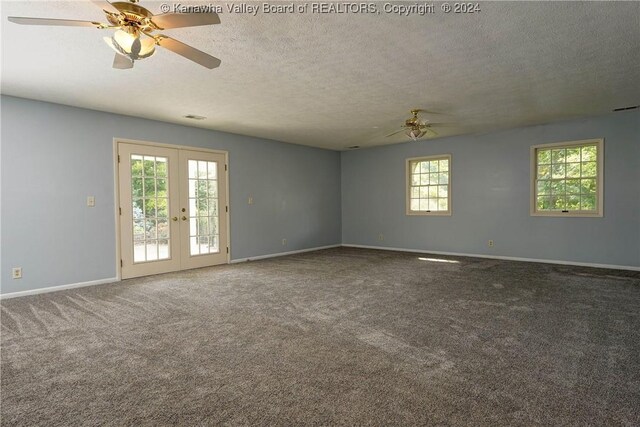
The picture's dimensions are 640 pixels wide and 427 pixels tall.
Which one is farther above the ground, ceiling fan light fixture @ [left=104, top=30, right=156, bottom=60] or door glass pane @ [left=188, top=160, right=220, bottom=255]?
ceiling fan light fixture @ [left=104, top=30, right=156, bottom=60]

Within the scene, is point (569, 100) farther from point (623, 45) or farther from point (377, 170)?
point (377, 170)

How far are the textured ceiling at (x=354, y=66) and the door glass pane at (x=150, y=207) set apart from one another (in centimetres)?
76

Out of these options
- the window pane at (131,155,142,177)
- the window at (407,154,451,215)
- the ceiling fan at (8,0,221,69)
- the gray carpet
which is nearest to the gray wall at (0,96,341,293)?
the window pane at (131,155,142,177)

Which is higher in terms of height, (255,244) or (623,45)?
(623,45)

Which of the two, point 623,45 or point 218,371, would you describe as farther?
point 623,45

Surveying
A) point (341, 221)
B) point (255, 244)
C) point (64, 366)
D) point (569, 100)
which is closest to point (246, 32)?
point (64, 366)

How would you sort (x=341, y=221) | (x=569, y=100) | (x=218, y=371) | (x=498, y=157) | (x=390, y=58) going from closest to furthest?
(x=218, y=371)
(x=390, y=58)
(x=569, y=100)
(x=498, y=157)
(x=341, y=221)

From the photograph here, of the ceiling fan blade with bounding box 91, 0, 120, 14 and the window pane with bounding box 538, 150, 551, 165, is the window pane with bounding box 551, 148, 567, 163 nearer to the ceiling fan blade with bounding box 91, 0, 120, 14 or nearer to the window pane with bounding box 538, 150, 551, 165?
the window pane with bounding box 538, 150, 551, 165

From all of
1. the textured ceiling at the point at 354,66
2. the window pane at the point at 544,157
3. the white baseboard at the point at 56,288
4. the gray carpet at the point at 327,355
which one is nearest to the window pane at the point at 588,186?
the window pane at the point at 544,157

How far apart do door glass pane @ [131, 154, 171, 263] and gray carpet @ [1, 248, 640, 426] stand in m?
0.95

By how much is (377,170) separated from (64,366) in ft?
23.1

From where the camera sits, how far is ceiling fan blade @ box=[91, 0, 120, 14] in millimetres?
1921

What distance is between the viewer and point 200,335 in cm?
297

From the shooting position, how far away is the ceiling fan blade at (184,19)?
1.98m
